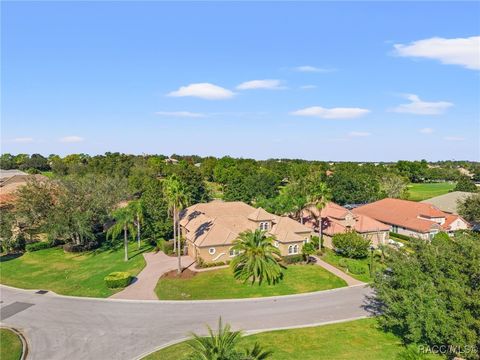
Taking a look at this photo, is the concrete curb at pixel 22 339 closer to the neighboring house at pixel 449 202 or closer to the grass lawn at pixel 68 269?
the grass lawn at pixel 68 269

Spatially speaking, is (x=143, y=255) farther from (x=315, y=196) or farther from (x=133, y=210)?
(x=315, y=196)

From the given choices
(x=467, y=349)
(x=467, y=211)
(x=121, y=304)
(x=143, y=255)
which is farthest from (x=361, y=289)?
(x=467, y=211)

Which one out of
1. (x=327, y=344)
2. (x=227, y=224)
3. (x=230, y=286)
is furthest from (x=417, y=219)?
(x=327, y=344)

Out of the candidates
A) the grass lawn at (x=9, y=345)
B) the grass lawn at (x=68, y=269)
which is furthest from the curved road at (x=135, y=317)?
the grass lawn at (x=68, y=269)

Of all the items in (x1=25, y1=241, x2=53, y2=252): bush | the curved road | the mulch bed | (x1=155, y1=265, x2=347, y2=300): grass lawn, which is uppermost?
(x1=25, y1=241, x2=53, y2=252): bush

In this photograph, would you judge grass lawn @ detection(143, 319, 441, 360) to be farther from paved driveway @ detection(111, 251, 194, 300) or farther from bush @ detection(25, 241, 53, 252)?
bush @ detection(25, 241, 53, 252)

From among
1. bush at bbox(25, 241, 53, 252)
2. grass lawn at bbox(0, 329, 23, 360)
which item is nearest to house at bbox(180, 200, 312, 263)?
grass lawn at bbox(0, 329, 23, 360)

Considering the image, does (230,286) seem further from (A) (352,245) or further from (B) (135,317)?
(A) (352,245)
